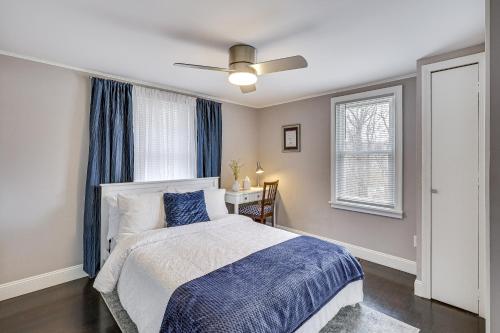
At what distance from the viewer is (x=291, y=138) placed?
4289mm

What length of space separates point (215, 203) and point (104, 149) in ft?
4.75

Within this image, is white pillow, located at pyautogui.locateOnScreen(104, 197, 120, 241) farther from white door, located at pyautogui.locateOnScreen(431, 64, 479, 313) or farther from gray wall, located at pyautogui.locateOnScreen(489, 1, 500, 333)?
white door, located at pyautogui.locateOnScreen(431, 64, 479, 313)

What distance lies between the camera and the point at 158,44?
87.4 inches

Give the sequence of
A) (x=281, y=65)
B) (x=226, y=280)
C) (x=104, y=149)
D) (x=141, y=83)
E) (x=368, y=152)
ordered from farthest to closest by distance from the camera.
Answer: (x=368, y=152), (x=141, y=83), (x=104, y=149), (x=281, y=65), (x=226, y=280)

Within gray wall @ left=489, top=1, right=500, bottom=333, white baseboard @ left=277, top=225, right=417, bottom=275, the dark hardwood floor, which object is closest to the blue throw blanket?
the dark hardwood floor

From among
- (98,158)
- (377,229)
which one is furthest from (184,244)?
(377,229)

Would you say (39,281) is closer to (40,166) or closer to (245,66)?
(40,166)

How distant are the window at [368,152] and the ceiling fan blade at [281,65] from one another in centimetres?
181

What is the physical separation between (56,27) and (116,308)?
237 centimetres

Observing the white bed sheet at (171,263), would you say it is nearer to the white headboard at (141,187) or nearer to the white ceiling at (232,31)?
the white headboard at (141,187)

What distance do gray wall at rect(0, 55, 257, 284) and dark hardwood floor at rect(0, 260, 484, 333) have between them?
0.33 metres

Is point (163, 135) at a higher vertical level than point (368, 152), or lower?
higher

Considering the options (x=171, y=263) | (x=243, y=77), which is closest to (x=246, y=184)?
(x=243, y=77)

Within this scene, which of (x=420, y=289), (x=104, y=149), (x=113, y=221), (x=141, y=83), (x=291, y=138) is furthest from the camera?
(x=291, y=138)
